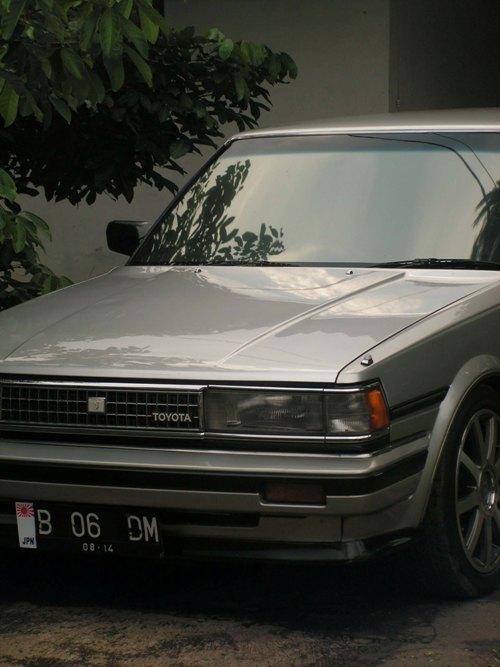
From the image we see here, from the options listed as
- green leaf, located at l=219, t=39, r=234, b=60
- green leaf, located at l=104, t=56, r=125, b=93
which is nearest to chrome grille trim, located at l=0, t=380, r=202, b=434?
green leaf, located at l=104, t=56, r=125, b=93

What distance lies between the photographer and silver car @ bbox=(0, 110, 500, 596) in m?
4.27

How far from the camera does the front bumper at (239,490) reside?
4.23 metres

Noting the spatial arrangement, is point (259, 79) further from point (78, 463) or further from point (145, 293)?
point (78, 463)

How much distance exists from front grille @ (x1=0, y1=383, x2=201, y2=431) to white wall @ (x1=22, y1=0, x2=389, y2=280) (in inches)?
300

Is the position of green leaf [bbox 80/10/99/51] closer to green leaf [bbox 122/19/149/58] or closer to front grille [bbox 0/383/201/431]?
green leaf [bbox 122/19/149/58]

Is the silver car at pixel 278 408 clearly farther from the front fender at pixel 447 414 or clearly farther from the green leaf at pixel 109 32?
the green leaf at pixel 109 32

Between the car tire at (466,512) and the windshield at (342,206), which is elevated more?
the windshield at (342,206)

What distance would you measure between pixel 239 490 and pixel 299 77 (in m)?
8.37

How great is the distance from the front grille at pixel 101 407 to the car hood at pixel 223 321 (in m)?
0.05

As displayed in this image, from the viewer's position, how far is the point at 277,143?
618 centimetres

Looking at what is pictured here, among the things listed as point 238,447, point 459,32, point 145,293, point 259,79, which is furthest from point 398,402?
point 459,32

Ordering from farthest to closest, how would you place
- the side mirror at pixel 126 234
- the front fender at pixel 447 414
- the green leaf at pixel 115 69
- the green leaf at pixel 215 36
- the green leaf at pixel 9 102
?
the green leaf at pixel 215 36 < the side mirror at pixel 126 234 < the green leaf at pixel 9 102 < the green leaf at pixel 115 69 < the front fender at pixel 447 414

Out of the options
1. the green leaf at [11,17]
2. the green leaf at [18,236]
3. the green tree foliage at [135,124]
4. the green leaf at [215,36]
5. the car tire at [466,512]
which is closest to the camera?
the car tire at [466,512]

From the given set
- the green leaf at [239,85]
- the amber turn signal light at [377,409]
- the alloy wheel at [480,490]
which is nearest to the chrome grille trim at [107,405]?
the amber turn signal light at [377,409]
